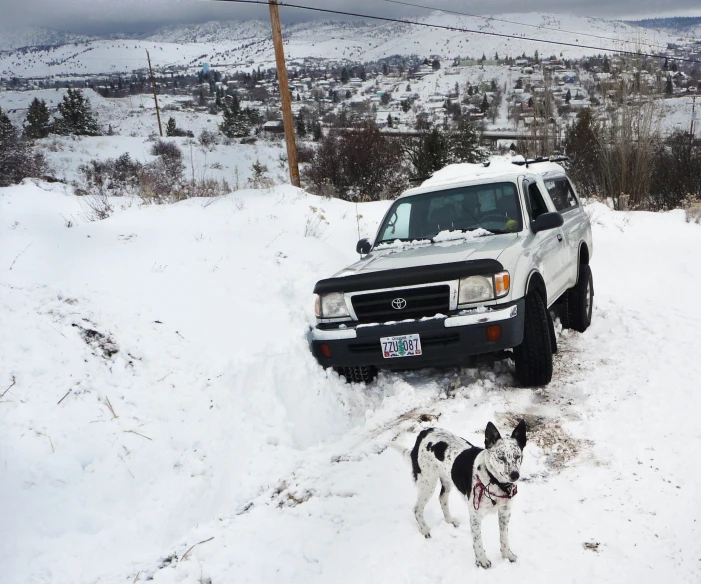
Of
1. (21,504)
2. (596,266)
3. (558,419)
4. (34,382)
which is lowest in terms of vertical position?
(596,266)

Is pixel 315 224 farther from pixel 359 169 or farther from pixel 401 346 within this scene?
pixel 359 169

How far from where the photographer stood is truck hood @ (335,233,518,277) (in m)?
4.89

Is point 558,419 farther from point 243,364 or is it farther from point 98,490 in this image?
point 98,490

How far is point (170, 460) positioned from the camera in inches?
160

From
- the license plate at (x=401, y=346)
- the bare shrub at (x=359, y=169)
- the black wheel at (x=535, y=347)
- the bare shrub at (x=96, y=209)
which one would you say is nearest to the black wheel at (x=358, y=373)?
the license plate at (x=401, y=346)

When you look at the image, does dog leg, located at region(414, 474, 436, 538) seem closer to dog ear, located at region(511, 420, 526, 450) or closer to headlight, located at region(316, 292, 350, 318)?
dog ear, located at region(511, 420, 526, 450)

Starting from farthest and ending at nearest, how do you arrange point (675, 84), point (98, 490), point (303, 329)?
point (675, 84), point (303, 329), point (98, 490)

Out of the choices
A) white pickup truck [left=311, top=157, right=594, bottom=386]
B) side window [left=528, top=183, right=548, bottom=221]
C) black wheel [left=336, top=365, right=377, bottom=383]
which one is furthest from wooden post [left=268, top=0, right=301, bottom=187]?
black wheel [left=336, top=365, right=377, bottom=383]

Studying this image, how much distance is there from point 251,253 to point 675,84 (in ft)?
361

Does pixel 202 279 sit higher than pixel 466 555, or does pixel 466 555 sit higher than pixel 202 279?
pixel 202 279

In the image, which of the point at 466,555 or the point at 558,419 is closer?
the point at 466,555

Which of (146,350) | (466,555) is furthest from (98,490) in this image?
(466,555)

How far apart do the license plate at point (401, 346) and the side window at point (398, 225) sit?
1.70 meters

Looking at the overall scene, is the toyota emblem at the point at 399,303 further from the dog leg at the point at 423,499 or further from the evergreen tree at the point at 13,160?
the evergreen tree at the point at 13,160
